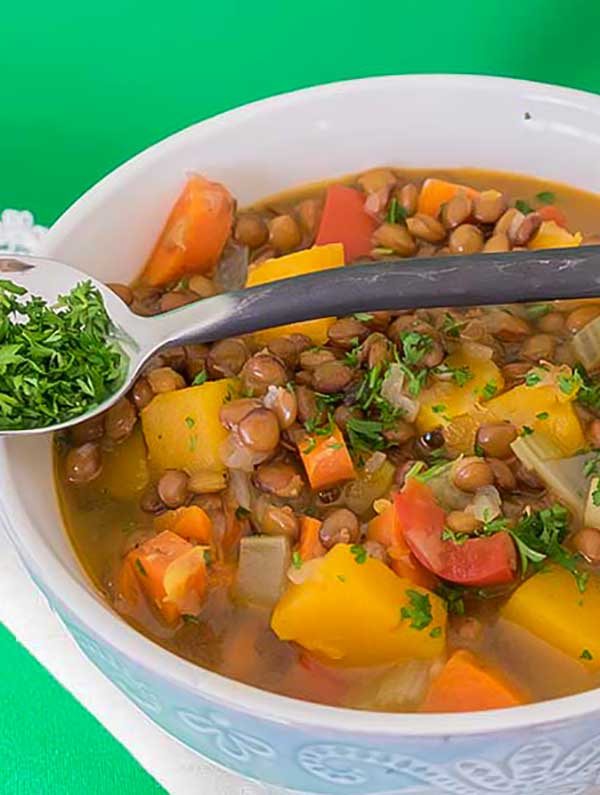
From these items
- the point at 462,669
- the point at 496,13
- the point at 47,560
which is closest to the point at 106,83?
the point at 496,13

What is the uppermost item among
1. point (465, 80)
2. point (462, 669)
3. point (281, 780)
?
point (465, 80)

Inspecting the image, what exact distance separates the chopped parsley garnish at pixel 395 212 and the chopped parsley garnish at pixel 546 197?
323 millimetres

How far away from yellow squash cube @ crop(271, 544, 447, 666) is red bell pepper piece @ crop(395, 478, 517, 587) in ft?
0.17

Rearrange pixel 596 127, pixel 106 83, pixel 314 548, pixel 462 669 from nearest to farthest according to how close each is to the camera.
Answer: pixel 462 669 → pixel 314 548 → pixel 596 127 → pixel 106 83

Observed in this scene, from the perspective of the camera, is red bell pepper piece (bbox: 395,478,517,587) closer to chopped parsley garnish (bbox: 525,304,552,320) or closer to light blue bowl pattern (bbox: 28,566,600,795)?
light blue bowl pattern (bbox: 28,566,600,795)

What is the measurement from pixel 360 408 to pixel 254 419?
21 centimetres

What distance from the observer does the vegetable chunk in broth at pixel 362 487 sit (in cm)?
226

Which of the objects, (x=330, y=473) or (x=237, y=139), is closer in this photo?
(x=330, y=473)

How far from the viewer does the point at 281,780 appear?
227cm

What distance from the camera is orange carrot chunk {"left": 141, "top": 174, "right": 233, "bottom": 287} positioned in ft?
9.65

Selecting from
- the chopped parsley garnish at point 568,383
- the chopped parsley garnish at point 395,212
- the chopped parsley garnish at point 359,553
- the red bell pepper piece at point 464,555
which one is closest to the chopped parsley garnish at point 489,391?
the chopped parsley garnish at point 568,383

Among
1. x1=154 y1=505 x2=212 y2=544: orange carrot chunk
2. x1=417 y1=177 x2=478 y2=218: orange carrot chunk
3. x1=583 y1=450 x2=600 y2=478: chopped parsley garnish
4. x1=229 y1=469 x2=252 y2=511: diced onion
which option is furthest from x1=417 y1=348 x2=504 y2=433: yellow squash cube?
x1=417 y1=177 x2=478 y2=218: orange carrot chunk

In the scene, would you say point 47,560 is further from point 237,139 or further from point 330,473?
point 237,139

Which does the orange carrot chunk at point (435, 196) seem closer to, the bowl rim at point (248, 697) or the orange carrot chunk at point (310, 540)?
the orange carrot chunk at point (310, 540)
